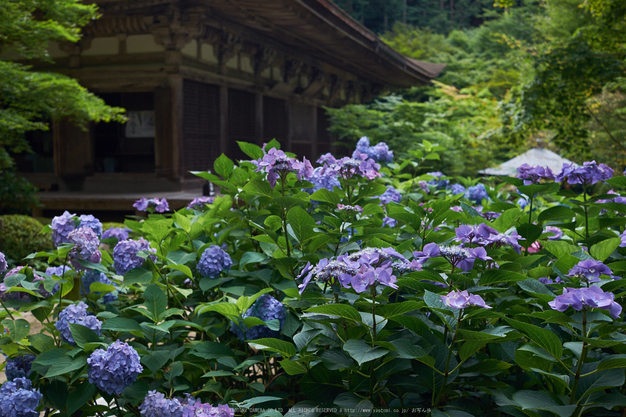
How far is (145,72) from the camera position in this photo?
7.71 meters

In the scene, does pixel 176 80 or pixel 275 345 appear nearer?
pixel 275 345

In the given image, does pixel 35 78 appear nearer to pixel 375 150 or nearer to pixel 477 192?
pixel 375 150

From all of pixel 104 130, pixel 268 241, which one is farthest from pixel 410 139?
pixel 268 241

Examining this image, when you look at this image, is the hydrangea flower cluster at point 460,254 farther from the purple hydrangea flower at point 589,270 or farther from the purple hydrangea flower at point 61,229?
the purple hydrangea flower at point 61,229

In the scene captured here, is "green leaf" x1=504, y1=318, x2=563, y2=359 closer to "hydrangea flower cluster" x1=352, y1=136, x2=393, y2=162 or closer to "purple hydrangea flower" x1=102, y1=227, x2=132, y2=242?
"purple hydrangea flower" x1=102, y1=227, x2=132, y2=242

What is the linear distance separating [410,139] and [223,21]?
4.11m

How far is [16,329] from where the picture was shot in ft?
4.37

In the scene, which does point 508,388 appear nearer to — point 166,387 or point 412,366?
point 412,366

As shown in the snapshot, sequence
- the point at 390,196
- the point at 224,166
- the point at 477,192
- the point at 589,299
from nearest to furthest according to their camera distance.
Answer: the point at 589,299 < the point at 224,166 < the point at 390,196 < the point at 477,192

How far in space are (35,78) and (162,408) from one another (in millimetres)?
5872

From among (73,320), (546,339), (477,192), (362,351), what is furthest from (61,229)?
(477,192)

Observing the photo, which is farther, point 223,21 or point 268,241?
point 223,21

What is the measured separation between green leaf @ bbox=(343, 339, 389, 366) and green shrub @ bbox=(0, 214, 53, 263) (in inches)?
219

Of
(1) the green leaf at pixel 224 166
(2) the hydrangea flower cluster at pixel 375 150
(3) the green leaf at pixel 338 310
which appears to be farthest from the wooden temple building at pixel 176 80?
(3) the green leaf at pixel 338 310
